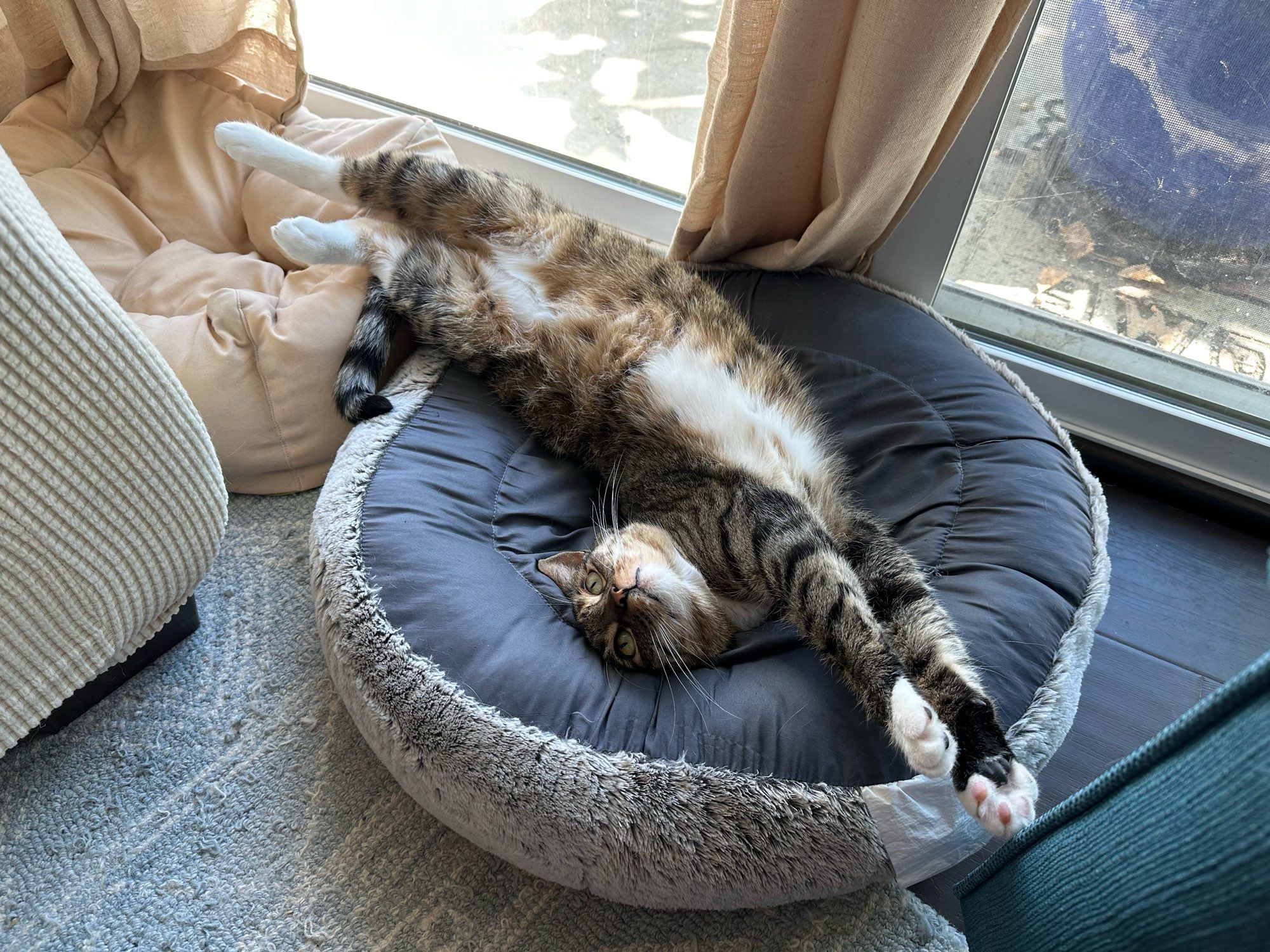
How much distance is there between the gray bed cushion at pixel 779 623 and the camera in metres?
1.19

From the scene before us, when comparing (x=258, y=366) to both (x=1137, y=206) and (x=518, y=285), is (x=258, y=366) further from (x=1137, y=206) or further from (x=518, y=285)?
(x=1137, y=206)

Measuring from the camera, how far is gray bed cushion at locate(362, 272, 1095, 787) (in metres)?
1.19

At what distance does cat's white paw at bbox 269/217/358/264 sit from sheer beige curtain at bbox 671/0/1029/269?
0.79 m

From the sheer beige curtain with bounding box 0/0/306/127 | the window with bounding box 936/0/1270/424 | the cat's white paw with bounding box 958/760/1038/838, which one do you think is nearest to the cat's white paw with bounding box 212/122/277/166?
the sheer beige curtain with bounding box 0/0/306/127

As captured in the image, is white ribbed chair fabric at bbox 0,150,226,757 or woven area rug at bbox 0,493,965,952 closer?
white ribbed chair fabric at bbox 0,150,226,757

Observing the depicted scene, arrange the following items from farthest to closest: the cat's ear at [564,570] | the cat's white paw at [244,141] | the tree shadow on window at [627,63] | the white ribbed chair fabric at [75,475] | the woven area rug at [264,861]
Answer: the tree shadow on window at [627,63] < the cat's white paw at [244,141] < the cat's ear at [564,570] < the woven area rug at [264,861] < the white ribbed chair fabric at [75,475]

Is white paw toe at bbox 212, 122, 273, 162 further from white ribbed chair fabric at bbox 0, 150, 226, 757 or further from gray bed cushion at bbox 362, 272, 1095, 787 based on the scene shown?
white ribbed chair fabric at bbox 0, 150, 226, 757

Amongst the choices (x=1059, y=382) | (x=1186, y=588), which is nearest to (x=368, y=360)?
(x=1059, y=382)

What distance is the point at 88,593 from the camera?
1.15 m

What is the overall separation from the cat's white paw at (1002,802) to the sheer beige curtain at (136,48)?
235 cm

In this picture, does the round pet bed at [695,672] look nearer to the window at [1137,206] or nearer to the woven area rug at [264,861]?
the woven area rug at [264,861]

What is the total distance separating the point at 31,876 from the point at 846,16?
1.95 meters

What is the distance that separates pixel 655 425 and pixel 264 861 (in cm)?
101

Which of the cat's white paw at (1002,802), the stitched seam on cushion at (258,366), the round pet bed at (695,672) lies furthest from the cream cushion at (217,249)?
the cat's white paw at (1002,802)
